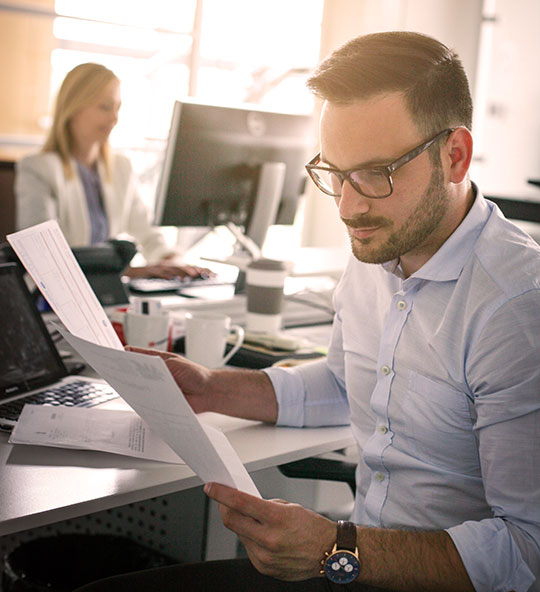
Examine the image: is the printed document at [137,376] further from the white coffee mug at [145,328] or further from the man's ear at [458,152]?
the man's ear at [458,152]

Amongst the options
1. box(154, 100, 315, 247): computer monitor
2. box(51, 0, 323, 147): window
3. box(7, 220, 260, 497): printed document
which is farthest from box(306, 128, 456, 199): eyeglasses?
box(51, 0, 323, 147): window

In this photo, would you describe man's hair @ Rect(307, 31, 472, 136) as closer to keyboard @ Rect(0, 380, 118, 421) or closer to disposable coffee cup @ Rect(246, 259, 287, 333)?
keyboard @ Rect(0, 380, 118, 421)

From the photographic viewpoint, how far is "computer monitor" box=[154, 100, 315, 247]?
223cm

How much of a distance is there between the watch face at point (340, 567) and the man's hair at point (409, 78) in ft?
1.94

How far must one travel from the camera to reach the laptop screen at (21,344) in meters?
1.41

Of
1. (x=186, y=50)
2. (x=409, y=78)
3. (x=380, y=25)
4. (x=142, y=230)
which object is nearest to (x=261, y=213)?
(x=409, y=78)

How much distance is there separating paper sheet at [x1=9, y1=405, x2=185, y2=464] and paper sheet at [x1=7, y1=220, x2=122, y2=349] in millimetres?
124

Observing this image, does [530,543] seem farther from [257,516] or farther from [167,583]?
[167,583]

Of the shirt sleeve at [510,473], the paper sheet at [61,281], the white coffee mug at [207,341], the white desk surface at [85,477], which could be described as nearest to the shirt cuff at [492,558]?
the shirt sleeve at [510,473]

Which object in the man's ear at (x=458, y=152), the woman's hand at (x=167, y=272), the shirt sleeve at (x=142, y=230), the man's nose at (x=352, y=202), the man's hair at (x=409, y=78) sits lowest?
the shirt sleeve at (x=142, y=230)

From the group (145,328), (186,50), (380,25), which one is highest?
(380,25)

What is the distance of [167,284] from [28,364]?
39.3 inches

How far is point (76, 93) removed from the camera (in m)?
3.35

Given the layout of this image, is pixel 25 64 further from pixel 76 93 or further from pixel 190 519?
pixel 190 519
